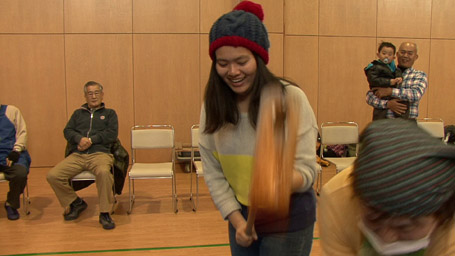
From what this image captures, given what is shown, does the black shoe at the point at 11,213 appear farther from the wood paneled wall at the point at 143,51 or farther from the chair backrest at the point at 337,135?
the chair backrest at the point at 337,135

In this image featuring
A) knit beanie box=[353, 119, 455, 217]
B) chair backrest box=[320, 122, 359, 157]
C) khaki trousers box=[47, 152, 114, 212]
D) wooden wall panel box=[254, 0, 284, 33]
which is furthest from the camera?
wooden wall panel box=[254, 0, 284, 33]

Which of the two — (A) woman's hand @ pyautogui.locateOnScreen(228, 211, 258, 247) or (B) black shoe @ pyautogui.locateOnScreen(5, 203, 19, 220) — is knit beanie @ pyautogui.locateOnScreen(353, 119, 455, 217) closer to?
(A) woman's hand @ pyautogui.locateOnScreen(228, 211, 258, 247)

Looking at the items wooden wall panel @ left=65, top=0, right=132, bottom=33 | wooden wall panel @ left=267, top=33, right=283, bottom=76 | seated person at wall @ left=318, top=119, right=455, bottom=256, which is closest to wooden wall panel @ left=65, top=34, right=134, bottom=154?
wooden wall panel @ left=65, top=0, right=132, bottom=33

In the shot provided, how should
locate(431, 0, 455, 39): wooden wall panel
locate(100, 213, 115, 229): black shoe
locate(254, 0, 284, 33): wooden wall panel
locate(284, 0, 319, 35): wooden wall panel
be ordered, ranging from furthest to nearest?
1. locate(431, 0, 455, 39): wooden wall panel
2. locate(284, 0, 319, 35): wooden wall panel
3. locate(254, 0, 284, 33): wooden wall panel
4. locate(100, 213, 115, 229): black shoe

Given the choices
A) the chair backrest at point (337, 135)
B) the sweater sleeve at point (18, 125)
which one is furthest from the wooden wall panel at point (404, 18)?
the sweater sleeve at point (18, 125)

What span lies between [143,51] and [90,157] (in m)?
2.87

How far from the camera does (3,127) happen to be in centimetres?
477

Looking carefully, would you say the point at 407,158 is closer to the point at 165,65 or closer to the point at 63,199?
the point at 63,199

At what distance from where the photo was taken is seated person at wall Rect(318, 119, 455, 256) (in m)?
0.75

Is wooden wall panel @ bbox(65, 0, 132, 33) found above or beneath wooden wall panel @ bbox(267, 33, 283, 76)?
above

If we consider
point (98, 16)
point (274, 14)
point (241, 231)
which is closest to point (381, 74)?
point (274, 14)

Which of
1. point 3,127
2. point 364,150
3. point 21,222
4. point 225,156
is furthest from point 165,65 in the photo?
point 364,150

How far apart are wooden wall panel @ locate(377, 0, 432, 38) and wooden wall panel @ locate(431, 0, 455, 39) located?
0.10m

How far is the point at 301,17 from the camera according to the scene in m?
7.36
